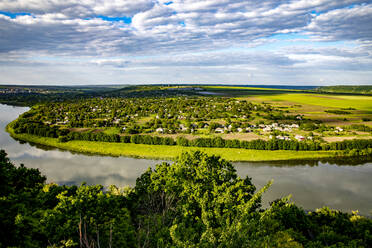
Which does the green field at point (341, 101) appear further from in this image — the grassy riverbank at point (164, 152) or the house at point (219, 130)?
the grassy riverbank at point (164, 152)

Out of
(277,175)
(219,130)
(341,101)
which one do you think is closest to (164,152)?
(219,130)

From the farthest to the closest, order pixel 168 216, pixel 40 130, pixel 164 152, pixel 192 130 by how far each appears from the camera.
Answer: pixel 192 130, pixel 40 130, pixel 164 152, pixel 168 216

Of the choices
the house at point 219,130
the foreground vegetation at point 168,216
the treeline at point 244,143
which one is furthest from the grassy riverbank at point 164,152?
the foreground vegetation at point 168,216

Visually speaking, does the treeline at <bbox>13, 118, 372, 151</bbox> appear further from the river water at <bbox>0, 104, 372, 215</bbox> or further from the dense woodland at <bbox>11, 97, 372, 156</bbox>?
the river water at <bbox>0, 104, 372, 215</bbox>

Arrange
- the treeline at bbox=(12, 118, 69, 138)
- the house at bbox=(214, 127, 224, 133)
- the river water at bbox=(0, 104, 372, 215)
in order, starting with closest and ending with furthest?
the river water at bbox=(0, 104, 372, 215), the treeline at bbox=(12, 118, 69, 138), the house at bbox=(214, 127, 224, 133)

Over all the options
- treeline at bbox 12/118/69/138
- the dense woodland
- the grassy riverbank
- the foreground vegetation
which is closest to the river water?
the grassy riverbank

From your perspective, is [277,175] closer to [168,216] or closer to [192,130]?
[168,216]

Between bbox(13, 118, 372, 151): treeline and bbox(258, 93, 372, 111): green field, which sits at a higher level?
bbox(258, 93, 372, 111): green field
